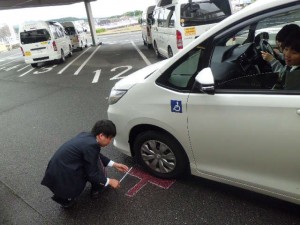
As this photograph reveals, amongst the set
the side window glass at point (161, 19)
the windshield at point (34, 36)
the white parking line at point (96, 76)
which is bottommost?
the white parking line at point (96, 76)

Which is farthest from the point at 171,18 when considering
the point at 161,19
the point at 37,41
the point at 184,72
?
the point at 37,41

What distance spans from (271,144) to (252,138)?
14 centimetres

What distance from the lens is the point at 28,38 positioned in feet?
45.1

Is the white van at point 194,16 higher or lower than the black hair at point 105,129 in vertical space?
higher

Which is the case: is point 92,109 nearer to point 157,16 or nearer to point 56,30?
point 157,16

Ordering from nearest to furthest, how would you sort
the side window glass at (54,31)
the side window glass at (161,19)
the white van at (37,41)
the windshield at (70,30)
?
the side window glass at (161,19)
the white van at (37,41)
the side window glass at (54,31)
the windshield at (70,30)

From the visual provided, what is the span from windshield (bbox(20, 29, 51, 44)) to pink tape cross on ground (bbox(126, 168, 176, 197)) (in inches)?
470

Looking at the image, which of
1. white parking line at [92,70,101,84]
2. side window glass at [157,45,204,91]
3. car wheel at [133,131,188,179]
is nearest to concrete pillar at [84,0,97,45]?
white parking line at [92,70,101,84]

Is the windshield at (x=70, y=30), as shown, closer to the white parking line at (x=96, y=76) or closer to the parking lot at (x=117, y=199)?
the white parking line at (x=96, y=76)

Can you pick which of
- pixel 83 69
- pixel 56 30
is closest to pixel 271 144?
pixel 83 69

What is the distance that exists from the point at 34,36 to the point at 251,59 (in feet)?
41.9

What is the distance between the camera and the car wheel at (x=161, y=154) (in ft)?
9.71

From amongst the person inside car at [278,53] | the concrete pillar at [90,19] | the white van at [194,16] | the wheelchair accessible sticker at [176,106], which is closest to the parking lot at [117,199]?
the wheelchair accessible sticker at [176,106]

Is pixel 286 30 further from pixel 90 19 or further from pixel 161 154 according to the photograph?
pixel 90 19
